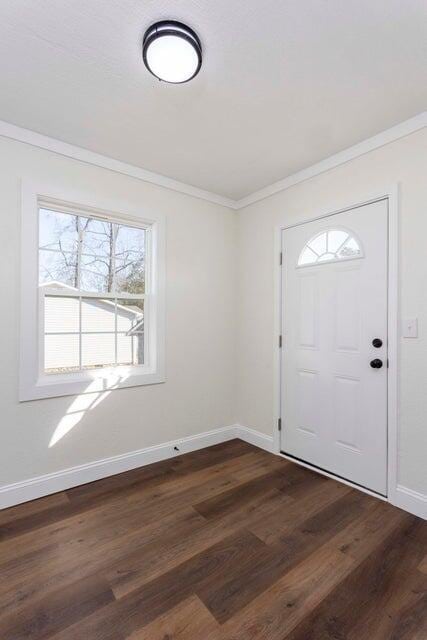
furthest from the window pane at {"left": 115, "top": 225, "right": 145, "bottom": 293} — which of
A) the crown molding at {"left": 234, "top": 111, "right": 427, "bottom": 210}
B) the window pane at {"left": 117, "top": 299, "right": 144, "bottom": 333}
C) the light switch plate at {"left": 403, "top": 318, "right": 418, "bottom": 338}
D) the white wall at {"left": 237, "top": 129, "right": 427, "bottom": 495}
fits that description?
the light switch plate at {"left": 403, "top": 318, "right": 418, "bottom": 338}

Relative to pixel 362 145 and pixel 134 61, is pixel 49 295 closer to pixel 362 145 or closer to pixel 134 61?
pixel 134 61

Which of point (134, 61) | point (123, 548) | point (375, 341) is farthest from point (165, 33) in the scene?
point (123, 548)

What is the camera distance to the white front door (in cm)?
223

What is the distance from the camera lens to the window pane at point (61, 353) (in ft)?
7.72

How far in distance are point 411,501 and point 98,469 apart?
2.26 metres

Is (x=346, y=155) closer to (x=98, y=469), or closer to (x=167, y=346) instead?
(x=167, y=346)

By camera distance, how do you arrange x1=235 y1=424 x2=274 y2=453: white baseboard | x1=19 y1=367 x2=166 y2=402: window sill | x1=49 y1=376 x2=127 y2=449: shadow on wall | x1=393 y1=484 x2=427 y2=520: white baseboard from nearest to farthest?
x1=393 y1=484 x2=427 y2=520: white baseboard < x1=19 y1=367 x2=166 y2=402: window sill < x1=49 y1=376 x2=127 y2=449: shadow on wall < x1=235 y1=424 x2=274 y2=453: white baseboard

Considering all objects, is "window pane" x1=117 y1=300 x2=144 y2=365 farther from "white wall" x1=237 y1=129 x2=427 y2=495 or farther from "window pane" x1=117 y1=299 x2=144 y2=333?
"white wall" x1=237 y1=129 x2=427 y2=495

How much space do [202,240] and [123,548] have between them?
2535mm

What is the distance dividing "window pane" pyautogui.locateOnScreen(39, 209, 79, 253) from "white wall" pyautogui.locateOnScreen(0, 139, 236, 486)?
0.70ft

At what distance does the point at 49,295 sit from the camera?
235 centimetres

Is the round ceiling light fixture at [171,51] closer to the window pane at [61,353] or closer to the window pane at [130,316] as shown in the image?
the window pane at [130,316]

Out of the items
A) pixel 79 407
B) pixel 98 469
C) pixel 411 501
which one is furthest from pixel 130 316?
pixel 411 501

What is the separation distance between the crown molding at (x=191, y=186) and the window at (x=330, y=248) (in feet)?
1.79
